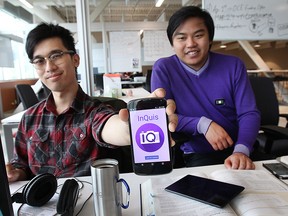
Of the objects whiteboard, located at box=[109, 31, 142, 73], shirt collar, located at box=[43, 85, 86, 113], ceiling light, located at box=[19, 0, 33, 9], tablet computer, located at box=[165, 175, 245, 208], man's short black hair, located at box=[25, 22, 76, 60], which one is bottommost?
tablet computer, located at box=[165, 175, 245, 208]

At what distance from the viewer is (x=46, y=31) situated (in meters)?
1.13

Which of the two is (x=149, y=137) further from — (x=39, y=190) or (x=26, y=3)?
(x=26, y=3)

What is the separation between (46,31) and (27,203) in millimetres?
745

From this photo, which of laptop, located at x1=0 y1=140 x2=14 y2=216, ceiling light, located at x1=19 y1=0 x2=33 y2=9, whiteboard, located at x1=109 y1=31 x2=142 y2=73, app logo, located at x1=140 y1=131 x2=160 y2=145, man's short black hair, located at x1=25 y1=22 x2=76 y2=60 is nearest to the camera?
laptop, located at x1=0 y1=140 x2=14 y2=216

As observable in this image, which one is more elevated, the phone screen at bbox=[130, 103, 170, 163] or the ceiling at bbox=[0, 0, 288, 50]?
the ceiling at bbox=[0, 0, 288, 50]

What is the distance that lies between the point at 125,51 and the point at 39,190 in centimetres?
399

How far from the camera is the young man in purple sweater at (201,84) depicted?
137 cm

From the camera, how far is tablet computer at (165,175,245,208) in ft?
2.18

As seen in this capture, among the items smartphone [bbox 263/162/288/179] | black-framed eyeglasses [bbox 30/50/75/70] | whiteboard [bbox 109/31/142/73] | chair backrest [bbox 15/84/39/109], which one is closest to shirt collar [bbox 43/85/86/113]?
black-framed eyeglasses [bbox 30/50/75/70]

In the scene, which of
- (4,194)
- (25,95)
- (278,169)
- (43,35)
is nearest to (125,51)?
(25,95)

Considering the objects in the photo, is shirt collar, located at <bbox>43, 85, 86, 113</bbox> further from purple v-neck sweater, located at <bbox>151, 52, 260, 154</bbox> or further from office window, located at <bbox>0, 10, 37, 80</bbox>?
office window, located at <bbox>0, 10, 37, 80</bbox>

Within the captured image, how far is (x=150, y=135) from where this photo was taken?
62 cm

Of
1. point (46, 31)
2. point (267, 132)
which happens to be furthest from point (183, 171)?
point (267, 132)

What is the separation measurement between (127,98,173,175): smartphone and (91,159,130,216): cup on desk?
0.07 m
